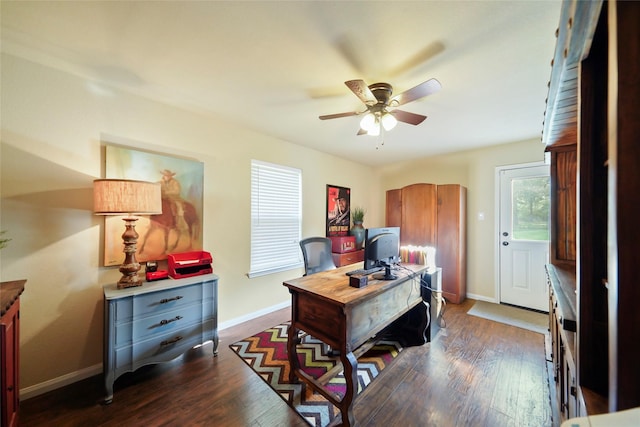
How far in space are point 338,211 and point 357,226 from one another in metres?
0.49

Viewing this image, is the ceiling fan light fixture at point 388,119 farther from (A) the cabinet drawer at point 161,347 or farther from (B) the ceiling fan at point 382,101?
(A) the cabinet drawer at point 161,347

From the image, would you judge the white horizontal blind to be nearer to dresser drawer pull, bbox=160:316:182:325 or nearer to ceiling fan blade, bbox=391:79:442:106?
dresser drawer pull, bbox=160:316:182:325

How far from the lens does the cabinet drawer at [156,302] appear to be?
1.73m

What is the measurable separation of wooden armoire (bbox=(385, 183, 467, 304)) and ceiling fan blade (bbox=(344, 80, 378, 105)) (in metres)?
2.41

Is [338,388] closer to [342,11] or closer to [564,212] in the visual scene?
[564,212]

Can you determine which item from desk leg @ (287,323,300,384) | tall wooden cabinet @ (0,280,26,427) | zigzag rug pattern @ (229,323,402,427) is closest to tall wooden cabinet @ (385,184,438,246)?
zigzag rug pattern @ (229,323,402,427)

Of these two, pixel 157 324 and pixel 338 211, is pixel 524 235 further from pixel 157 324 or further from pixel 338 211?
pixel 157 324

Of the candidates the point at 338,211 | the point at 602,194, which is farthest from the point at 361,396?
the point at 338,211

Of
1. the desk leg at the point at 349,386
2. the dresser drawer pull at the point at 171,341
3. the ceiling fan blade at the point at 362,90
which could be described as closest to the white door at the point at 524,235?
the ceiling fan blade at the point at 362,90

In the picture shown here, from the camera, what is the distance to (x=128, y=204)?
174 centimetres

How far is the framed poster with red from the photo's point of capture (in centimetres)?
411

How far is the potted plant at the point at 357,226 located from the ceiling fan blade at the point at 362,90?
8.55ft

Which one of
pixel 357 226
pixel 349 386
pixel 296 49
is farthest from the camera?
pixel 357 226

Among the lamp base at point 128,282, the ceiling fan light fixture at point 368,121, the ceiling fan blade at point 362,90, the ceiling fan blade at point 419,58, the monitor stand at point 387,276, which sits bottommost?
the lamp base at point 128,282
